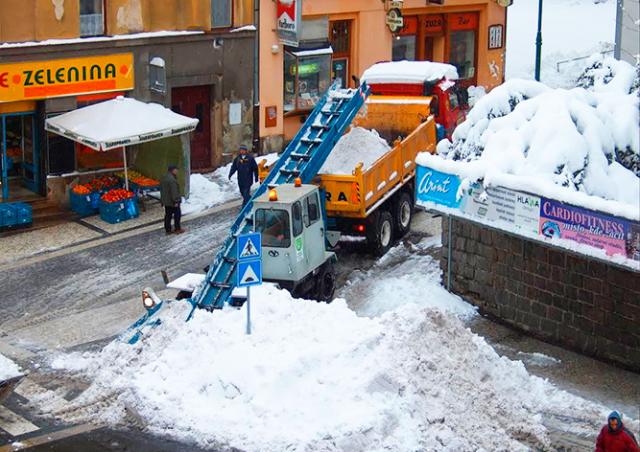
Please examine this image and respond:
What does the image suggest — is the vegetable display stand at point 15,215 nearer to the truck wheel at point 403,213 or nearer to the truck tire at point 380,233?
the truck tire at point 380,233

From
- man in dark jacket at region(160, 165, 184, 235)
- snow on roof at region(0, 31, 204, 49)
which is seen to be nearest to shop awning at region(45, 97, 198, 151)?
man in dark jacket at region(160, 165, 184, 235)

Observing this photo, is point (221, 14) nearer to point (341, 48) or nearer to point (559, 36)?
point (341, 48)

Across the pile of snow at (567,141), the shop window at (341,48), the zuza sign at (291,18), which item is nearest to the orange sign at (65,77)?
the zuza sign at (291,18)

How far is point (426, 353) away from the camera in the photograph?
17875mm

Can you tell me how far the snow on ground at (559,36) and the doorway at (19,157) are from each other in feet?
64.9

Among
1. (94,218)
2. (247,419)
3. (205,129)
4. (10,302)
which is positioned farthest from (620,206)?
(205,129)

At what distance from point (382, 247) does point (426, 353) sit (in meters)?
7.29

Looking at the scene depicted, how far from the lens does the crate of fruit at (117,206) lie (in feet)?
89.4

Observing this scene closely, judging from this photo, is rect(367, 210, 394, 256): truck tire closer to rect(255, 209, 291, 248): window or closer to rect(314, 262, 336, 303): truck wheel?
rect(314, 262, 336, 303): truck wheel

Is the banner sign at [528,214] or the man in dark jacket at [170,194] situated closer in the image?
the banner sign at [528,214]

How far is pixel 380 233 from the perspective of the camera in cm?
2489

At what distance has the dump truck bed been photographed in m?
23.8

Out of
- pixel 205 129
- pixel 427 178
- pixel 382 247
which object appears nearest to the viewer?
pixel 427 178

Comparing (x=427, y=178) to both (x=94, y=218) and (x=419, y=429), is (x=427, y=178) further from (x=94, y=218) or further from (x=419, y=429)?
(x=94, y=218)
